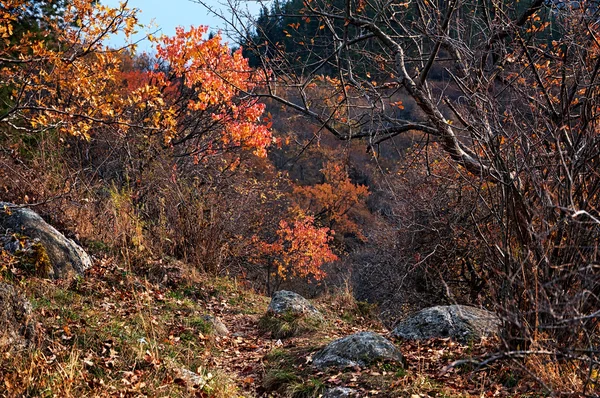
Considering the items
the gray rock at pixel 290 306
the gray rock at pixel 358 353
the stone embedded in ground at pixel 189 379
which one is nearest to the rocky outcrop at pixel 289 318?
the gray rock at pixel 290 306

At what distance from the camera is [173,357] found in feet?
16.5

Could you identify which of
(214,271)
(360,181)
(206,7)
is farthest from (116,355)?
(360,181)

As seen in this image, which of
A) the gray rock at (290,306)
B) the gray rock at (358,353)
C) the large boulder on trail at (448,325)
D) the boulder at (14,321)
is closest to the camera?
the boulder at (14,321)

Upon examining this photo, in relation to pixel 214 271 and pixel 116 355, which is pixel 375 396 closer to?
pixel 116 355

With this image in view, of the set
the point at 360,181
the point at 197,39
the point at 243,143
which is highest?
the point at 197,39

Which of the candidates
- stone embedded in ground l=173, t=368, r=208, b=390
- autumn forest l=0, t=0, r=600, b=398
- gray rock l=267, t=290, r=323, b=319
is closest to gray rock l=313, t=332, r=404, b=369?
autumn forest l=0, t=0, r=600, b=398

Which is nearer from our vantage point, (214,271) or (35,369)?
(35,369)

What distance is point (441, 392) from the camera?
407cm

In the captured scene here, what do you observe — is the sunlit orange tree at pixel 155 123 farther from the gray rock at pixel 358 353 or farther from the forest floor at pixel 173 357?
the gray rock at pixel 358 353

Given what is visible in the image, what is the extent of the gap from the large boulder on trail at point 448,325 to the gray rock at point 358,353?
0.93 metres

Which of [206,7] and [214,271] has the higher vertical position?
[206,7]

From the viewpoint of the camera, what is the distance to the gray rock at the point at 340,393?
4.30 meters

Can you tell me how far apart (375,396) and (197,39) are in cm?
1052

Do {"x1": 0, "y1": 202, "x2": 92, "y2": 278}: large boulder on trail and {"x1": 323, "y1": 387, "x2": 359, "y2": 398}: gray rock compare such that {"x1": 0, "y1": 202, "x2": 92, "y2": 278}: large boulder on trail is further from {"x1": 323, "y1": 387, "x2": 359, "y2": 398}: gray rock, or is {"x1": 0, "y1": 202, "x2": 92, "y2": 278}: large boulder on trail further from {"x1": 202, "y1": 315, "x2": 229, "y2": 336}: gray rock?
{"x1": 323, "y1": 387, "x2": 359, "y2": 398}: gray rock
